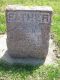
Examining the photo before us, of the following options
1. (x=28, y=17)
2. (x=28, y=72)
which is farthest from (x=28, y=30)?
(x=28, y=72)

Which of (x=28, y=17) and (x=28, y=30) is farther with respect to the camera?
(x=28, y=30)

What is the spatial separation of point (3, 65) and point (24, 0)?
16.4ft

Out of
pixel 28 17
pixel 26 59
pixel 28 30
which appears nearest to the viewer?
pixel 28 17

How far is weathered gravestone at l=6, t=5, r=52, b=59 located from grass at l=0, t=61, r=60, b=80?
36 centimetres

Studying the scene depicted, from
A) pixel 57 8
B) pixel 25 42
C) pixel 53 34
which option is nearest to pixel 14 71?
pixel 25 42

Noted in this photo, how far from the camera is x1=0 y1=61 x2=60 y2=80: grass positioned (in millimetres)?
5743

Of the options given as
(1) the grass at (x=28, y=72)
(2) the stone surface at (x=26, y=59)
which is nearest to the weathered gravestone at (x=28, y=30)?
(2) the stone surface at (x=26, y=59)

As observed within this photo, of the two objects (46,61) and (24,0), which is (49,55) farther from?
(24,0)

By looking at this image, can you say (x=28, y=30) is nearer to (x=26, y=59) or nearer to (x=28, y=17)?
(x=28, y=17)

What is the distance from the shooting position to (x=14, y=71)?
5879mm

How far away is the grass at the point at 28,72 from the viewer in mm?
5743

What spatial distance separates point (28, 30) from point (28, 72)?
96 centimetres

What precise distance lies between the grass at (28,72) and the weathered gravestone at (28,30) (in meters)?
0.36

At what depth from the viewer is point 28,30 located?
19.7ft
